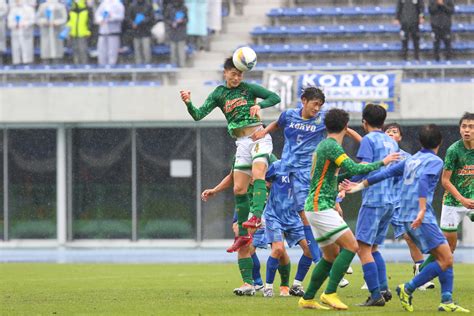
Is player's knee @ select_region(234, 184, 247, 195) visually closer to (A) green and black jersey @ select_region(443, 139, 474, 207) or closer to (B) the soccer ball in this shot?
(B) the soccer ball

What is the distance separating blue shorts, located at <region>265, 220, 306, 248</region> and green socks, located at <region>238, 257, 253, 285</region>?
0.44 meters

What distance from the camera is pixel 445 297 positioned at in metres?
11.0

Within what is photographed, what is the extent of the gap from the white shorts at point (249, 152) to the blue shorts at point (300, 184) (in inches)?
26.2

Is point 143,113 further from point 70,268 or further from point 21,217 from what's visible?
point 70,268

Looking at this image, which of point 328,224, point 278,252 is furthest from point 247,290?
point 328,224

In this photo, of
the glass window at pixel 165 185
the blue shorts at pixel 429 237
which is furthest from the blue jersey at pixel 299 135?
the glass window at pixel 165 185

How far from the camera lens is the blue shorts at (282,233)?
1362 cm

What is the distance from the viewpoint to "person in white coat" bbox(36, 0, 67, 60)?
30781mm

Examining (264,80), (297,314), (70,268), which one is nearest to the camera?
(297,314)

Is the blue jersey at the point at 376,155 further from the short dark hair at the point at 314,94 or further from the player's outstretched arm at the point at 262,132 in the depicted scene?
the player's outstretched arm at the point at 262,132

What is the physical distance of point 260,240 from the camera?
47.0 ft

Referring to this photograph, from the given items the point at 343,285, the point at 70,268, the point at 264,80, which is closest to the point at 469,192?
the point at 343,285

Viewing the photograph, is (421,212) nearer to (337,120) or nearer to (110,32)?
(337,120)

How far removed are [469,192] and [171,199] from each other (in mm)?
16575
